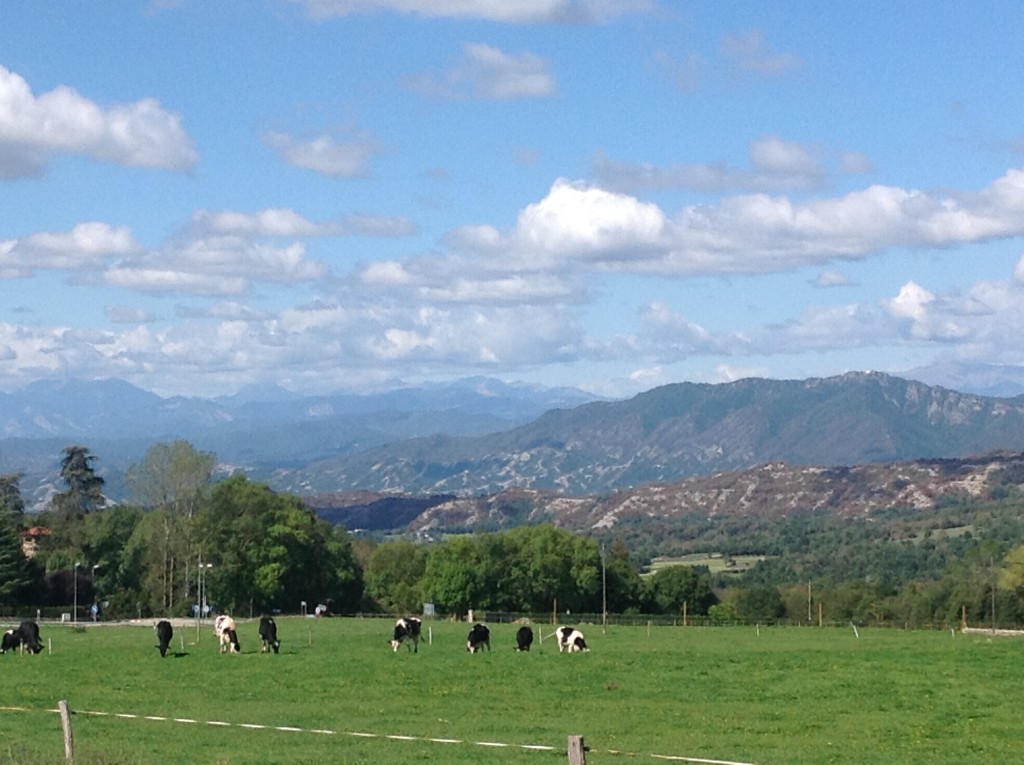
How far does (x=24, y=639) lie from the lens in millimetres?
52281

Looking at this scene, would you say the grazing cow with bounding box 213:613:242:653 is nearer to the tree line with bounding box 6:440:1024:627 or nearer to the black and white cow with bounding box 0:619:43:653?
the black and white cow with bounding box 0:619:43:653

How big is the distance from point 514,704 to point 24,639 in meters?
25.6

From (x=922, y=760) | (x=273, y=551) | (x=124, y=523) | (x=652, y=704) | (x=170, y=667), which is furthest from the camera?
(x=124, y=523)

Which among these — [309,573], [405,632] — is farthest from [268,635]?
[309,573]

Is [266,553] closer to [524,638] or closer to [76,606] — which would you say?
[76,606]

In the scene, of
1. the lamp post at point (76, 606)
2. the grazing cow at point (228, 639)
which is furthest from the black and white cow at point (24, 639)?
the lamp post at point (76, 606)

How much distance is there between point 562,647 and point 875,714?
64.4 ft

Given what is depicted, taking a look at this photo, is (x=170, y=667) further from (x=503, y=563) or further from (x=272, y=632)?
(x=503, y=563)

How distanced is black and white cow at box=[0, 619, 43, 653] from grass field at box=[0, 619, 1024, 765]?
1.04 meters

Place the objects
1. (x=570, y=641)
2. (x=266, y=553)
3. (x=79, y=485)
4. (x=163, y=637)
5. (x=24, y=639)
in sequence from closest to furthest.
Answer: (x=163, y=637) < (x=570, y=641) < (x=24, y=639) < (x=266, y=553) < (x=79, y=485)

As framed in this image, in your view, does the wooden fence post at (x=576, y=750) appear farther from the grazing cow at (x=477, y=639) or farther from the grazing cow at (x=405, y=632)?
the grazing cow at (x=405, y=632)

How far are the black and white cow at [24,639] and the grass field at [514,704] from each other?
1.04m

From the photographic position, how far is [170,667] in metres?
43.9

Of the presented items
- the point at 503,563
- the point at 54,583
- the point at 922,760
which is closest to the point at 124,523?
the point at 54,583
